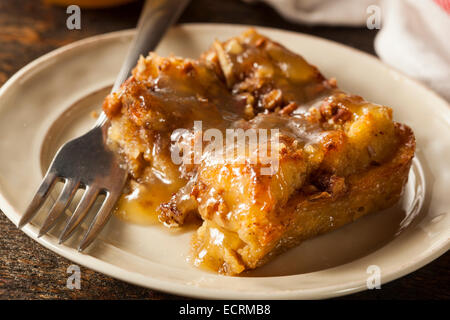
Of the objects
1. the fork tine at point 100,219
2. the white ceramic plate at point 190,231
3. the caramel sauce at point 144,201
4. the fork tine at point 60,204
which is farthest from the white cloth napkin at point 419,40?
the fork tine at point 60,204

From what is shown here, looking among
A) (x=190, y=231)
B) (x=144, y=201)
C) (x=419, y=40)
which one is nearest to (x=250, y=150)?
(x=190, y=231)

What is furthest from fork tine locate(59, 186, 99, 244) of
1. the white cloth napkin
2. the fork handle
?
the white cloth napkin

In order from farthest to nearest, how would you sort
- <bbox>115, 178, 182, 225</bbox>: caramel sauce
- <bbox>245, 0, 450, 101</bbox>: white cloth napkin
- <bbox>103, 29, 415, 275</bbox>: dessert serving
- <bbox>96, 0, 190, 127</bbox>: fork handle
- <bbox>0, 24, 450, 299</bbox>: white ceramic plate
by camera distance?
<bbox>245, 0, 450, 101</bbox>: white cloth napkin, <bbox>96, 0, 190, 127</bbox>: fork handle, <bbox>115, 178, 182, 225</bbox>: caramel sauce, <bbox>103, 29, 415, 275</bbox>: dessert serving, <bbox>0, 24, 450, 299</bbox>: white ceramic plate

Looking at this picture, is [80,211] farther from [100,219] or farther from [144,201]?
[144,201]

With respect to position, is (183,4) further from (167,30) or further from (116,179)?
(116,179)

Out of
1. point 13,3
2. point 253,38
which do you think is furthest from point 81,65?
point 13,3

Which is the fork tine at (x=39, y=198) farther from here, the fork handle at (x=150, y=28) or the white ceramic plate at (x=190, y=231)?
the fork handle at (x=150, y=28)

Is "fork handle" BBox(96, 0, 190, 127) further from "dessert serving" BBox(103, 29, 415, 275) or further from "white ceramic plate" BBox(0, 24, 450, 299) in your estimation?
"dessert serving" BBox(103, 29, 415, 275)
